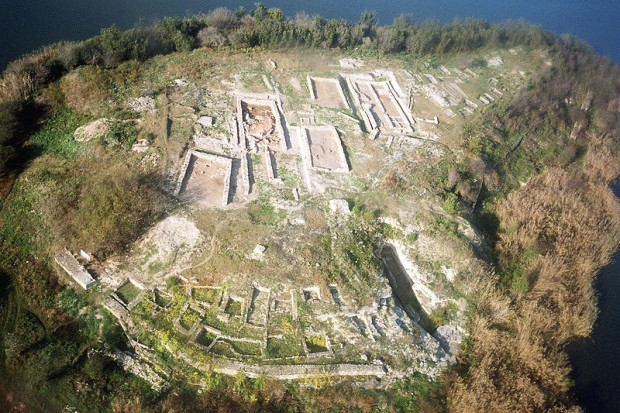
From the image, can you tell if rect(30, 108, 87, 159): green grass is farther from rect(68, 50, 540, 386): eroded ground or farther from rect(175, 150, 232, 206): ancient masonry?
rect(175, 150, 232, 206): ancient masonry

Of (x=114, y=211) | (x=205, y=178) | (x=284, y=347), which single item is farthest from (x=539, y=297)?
(x=114, y=211)

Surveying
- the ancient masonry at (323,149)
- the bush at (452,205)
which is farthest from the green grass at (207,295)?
the bush at (452,205)

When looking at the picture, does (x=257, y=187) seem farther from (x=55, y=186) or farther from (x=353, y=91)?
(x=353, y=91)

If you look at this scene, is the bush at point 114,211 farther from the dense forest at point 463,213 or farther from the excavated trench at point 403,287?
the excavated trench at point 403,287

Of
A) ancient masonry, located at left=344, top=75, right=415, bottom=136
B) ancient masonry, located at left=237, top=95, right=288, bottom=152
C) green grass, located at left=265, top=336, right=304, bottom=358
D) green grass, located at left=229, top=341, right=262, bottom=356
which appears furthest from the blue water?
ancient masonry, located at left=237, top=95, right=288, bottom=152

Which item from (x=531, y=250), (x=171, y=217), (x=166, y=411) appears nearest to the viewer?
(x=166, y=411)

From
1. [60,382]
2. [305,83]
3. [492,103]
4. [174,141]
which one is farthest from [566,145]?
[60,382]
